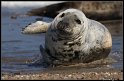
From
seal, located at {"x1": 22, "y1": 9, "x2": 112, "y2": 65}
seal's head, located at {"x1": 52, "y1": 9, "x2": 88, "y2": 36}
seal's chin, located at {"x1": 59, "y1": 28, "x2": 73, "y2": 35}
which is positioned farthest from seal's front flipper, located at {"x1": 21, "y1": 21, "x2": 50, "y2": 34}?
seal's chin, located at {"x1": 59, "y1": 28, "x2": 73, "y2": 35}

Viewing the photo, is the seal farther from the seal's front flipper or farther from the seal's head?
the seal's front flipper

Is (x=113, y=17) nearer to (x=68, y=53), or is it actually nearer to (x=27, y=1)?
(x=68, y=53)

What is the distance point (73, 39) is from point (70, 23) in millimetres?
443

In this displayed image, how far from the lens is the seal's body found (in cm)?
786

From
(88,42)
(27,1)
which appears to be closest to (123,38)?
(88,42)

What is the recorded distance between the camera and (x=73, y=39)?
805cm

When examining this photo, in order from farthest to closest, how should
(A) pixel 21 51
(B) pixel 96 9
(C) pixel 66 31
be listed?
(B) pixel 96 9
(A) pixel 21 51
(C) pixel 66 31

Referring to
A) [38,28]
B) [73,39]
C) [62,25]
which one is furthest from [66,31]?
[38,28]

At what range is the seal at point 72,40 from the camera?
7875 millimetres

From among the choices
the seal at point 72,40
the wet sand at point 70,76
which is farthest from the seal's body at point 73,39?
the wet sand at point 70,76

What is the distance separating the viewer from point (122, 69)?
7613 mm

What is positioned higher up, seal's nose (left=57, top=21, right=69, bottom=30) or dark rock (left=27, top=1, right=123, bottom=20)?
seal's nose (left=57, top=21, right=69, bottom=30)

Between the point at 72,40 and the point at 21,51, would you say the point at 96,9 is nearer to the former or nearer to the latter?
the point at 21,51

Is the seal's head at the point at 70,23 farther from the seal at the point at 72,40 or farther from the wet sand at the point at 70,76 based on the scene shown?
the wet sand at the point at 70,76
